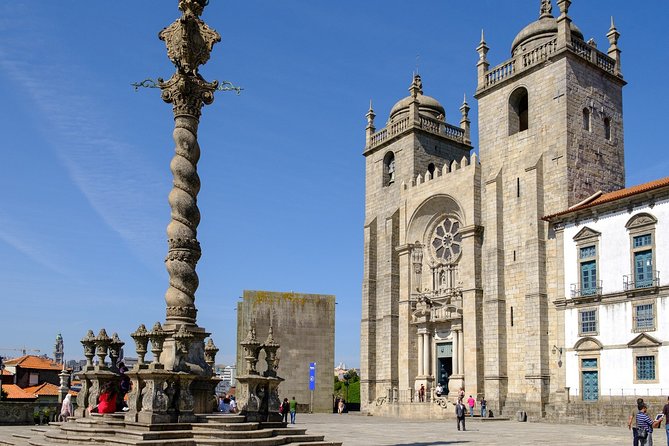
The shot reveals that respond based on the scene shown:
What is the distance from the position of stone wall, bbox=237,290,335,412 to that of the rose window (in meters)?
6.98

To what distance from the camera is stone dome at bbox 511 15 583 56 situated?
38.3m

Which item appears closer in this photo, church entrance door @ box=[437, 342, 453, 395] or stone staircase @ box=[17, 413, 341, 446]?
stone staircase @ box=[17, 413, 341, 446]

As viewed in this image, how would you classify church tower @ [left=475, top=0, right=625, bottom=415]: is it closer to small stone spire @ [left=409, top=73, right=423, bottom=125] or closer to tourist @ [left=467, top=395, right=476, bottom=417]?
tourist @ [left=467, top=395, right=476, bottom=417]

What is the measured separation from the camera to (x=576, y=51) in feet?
116

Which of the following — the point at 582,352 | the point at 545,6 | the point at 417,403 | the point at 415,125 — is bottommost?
the point at 417,403

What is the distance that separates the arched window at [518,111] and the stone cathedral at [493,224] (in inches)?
2.7

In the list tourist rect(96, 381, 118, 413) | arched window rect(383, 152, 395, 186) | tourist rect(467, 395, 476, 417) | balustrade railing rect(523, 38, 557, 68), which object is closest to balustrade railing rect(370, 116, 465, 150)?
arched window rect(383, 152, 395, 186)

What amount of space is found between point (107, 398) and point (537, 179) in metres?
23.6

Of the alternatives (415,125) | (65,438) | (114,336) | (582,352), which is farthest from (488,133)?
(65,438)

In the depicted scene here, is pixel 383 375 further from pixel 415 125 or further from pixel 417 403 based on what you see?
pixel 415 125

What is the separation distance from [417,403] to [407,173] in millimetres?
13982

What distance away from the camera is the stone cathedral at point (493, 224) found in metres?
34.1

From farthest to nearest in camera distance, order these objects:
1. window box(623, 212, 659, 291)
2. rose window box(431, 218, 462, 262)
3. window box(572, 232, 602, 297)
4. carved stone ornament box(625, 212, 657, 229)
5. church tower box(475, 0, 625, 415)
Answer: rose window box(431, 218, 462, 262)
church tower box(475, 0, 625, 415)
window box(572, 232, 602, 297)
carved stone ornament box(625, 212, 657, 229)
window box(623, 212, 659, 291)

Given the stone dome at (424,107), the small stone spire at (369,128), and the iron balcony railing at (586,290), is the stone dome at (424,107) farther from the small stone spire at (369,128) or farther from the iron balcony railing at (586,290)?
the iron balcony railing at (586,290)
